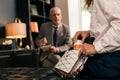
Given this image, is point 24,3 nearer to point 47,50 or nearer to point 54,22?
point 54,22

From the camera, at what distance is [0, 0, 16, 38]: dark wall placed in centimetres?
489

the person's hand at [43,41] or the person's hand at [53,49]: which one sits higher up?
the person's hand at [43,41]

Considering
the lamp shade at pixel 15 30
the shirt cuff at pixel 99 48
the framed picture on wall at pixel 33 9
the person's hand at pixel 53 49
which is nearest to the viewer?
the shirt cuff at pixel 99 48

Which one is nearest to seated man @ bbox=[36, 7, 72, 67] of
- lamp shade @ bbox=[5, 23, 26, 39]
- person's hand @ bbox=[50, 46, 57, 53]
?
person's hand @ bbox=[50, 46, 57, 53]

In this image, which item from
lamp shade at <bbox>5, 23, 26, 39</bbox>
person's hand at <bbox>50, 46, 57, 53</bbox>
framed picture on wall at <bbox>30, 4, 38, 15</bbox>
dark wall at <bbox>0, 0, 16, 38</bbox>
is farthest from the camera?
framed picture on wall at <bbox>30, 4, 38, 15</bbox>

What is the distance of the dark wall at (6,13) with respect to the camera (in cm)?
489

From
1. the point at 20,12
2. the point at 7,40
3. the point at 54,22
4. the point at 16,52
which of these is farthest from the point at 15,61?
the point at 20,12

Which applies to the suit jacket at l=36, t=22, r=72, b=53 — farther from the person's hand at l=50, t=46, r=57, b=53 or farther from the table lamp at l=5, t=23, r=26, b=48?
the table lamp at l=5, t=23, r=26, b=48

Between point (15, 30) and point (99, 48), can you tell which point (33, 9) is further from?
point (99, 48)

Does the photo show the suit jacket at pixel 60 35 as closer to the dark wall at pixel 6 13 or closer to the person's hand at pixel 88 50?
the dark wall at pixel 6 13

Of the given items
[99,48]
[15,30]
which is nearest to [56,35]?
[15,30]

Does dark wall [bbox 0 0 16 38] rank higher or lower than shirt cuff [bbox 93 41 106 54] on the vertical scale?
higher

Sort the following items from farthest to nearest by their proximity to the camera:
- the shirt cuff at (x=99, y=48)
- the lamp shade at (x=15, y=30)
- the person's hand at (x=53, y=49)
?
the lamp shade at (x=15, y=30) < the person's hand at (x=53, y=49) < the shirt cuff at (x=99, y=48)

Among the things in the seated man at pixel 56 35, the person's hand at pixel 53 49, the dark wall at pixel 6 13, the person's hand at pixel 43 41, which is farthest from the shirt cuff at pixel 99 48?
the dark wall at pixel 6 13
